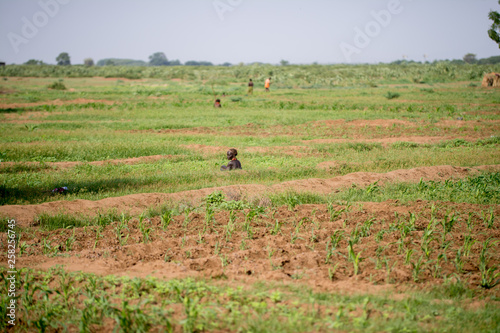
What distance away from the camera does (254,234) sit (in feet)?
22.3

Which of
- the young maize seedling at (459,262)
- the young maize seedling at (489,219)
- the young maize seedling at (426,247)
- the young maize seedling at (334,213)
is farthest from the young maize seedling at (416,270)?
the young maize seedling at (489,219)

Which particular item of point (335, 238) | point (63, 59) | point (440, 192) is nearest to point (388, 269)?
point (335, 238)

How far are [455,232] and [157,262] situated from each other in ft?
15.5

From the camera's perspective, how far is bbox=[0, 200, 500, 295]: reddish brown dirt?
5.34 m

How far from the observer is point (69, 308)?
4672 millimetres

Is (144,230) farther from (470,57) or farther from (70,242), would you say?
(470,57)

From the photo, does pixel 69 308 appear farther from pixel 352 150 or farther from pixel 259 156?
pixel 352 150

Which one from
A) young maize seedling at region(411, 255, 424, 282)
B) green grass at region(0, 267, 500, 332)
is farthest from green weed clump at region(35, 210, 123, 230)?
young maize seedling at region(411, 255, 424, 282)

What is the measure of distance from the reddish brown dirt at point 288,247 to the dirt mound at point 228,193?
2.25 feet

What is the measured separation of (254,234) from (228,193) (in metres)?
2.10

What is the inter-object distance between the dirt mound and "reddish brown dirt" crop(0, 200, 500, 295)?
686mm

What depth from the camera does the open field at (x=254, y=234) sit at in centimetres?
446

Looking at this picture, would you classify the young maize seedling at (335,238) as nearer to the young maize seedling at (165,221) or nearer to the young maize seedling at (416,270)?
the young maize seedling at (416,270)

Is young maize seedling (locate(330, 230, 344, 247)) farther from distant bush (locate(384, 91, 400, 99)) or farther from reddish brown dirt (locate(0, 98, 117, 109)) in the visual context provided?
distant bush (locate(384, 91, 400, 99))
